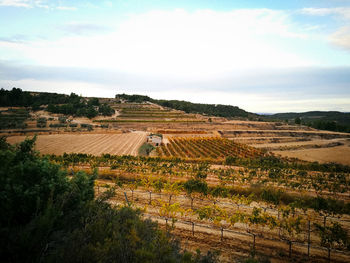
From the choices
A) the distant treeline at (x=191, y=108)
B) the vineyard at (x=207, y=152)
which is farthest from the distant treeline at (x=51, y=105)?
the vineyard at (x=207, y=152)

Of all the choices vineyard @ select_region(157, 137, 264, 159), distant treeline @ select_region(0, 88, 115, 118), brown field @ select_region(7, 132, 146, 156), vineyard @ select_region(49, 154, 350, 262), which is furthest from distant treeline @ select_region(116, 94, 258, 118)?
vineyard @ select_region(49, 154, 350, 262)

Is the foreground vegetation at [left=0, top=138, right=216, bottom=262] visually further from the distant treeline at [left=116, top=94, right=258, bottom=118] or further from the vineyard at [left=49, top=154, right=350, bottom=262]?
the distant treeline at [left=116, top=94, right=258, bottom=118]

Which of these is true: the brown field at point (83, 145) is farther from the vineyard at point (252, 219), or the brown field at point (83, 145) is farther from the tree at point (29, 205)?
the tree at point (29, 205)

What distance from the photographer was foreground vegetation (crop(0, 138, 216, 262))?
5.45m

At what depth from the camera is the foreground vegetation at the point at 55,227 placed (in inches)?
215

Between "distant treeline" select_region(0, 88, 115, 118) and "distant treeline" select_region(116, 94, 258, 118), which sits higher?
"distant treeline" select_region(116, 94, 258, 118)

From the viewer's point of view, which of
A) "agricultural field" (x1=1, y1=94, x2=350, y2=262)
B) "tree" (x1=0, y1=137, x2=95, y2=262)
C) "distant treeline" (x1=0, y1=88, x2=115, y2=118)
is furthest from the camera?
"distant treeline" (x1=0, y1=88, x2=115, y2=118)

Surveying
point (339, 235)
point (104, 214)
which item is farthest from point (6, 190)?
point (339, 235)

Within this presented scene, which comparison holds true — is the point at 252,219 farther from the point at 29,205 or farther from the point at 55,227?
the point at 29,205

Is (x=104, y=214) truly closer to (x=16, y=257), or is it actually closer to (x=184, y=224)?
(x=16, y=257)

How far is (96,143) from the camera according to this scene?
4878 cm

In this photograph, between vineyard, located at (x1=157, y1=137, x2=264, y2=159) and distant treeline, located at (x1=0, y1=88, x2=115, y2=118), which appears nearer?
vineyard, located at (x1=157, y1=137, x2=264, y2=159)

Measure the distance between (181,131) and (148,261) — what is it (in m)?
68.0

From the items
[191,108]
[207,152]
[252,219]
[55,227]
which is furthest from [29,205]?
[191,108]
